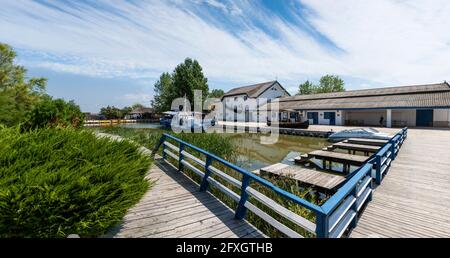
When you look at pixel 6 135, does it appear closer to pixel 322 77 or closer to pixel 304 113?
pixel 304 113

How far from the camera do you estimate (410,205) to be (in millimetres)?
4891

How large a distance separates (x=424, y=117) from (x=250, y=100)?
80.9 feet

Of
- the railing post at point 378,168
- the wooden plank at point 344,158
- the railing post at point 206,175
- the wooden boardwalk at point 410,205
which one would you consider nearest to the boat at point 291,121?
the wooden plank at point 344,158

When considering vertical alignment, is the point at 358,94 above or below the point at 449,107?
above

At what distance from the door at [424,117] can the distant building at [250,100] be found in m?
21.7

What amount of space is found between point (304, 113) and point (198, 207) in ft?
108

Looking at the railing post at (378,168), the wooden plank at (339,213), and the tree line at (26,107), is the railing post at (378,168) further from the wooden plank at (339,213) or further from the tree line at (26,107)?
the tree line at (26,107)

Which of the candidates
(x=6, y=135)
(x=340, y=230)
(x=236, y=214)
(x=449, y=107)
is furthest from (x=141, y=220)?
(x=449, y=107)

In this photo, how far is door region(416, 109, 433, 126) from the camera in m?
25.7

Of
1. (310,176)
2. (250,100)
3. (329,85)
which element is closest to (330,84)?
(329,85)

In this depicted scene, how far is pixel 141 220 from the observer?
369 cm

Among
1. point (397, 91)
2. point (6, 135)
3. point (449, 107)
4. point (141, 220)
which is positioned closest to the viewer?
point (6, 135)

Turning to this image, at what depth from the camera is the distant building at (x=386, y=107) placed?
25.1 meters

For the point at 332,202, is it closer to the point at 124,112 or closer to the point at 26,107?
the point at 26,107
